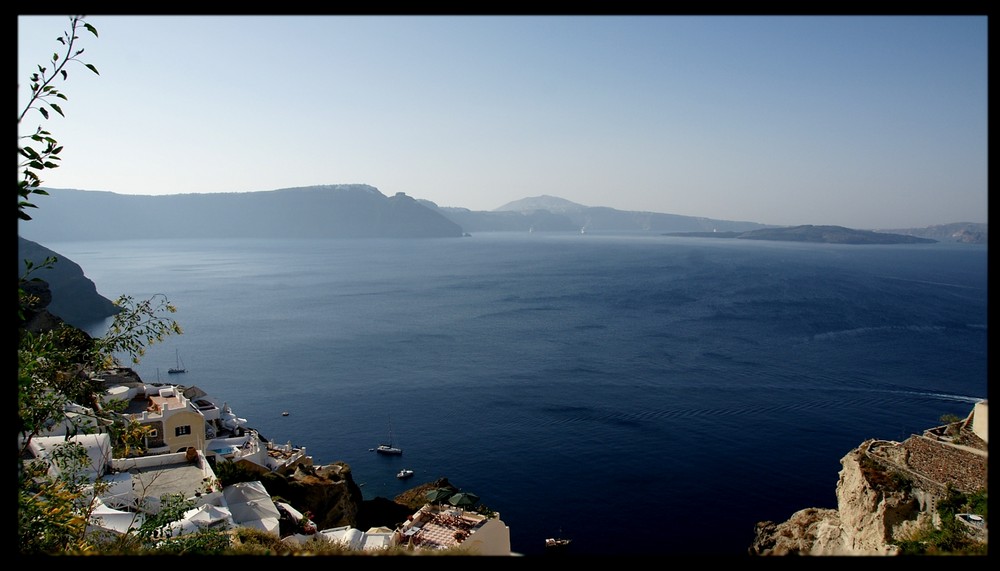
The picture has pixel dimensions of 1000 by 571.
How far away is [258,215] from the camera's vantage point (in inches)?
7200

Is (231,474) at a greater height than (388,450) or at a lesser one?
greater

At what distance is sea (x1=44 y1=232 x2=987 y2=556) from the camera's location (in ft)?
63.8

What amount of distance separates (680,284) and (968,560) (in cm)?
6371

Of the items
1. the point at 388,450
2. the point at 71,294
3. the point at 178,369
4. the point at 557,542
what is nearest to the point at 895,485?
the point at 557,542

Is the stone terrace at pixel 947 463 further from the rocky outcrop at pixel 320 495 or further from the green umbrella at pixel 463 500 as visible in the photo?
the rocky outcrop at pixel 320 495

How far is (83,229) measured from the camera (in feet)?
504

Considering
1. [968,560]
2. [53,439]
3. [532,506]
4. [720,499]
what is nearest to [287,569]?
[968,560]

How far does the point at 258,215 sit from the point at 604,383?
6860 inches

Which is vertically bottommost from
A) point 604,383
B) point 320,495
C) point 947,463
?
point 604,383

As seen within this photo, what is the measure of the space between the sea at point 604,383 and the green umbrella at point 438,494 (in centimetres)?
142

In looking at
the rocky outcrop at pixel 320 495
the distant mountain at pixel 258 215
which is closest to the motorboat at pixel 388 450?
the rocky outcrop at pixel 320 495

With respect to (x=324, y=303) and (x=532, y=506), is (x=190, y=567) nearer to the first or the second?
(x=532, y=506)

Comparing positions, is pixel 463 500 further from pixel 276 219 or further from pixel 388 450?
pixel 276 219

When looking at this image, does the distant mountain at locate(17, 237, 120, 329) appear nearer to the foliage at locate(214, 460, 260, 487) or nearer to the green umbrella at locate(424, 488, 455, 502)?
the green umbrella at locate(424, 488, 455, 502)
